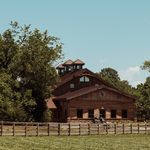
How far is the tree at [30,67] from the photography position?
59625 mm

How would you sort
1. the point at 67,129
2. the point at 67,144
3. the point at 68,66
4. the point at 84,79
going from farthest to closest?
the point at 68,66
the point at 84,79
the point at 67,129
the point at 67,144

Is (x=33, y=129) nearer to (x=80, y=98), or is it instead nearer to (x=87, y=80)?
(x=80, y=98)

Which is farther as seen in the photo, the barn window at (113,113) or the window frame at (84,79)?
the window frame at (84,79)

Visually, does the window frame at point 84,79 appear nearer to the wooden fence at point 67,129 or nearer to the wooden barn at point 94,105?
the wooden barn at point 94,105

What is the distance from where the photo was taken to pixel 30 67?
59250mm

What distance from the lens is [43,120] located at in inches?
2426

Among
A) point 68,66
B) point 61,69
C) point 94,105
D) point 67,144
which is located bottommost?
point 67,144

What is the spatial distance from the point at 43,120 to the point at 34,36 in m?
11.1

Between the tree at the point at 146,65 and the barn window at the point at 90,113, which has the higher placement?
the tree at the point at 146,65

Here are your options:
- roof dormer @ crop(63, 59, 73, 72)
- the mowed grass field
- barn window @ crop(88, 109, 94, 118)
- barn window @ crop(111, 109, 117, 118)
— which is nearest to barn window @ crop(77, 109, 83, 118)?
barn window @ crop(88, 109, 94, 118)

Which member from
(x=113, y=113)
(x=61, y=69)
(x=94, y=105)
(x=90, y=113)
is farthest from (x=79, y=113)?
(x=61, y=69)

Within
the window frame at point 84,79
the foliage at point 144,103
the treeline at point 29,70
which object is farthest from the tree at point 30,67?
the foliage at point 144,103

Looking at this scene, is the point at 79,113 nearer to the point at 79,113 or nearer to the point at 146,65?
the point at 79,113

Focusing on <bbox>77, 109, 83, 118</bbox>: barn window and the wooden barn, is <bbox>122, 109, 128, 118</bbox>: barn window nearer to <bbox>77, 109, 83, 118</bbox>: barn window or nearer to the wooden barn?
the wooden barn
